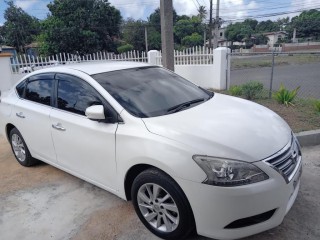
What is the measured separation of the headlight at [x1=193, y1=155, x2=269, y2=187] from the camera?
2.36 m

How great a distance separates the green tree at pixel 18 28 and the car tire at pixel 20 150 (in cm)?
5239

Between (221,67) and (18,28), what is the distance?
5278cm

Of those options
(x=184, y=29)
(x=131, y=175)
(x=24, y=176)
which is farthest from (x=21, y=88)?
(x=184, y=29)

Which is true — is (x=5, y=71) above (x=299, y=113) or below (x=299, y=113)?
above

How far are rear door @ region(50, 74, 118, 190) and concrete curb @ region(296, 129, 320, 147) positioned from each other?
3.36 meters

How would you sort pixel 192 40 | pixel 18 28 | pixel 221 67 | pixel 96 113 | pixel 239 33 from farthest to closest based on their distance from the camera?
pixel 239 33 → pixel 18 28 → pixel 192 40 → pixel 221 67 → pixel 96 113

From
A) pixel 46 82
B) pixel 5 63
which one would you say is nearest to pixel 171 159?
pixel 46 82

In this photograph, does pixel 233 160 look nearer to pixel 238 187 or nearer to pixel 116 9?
pixel 238 187

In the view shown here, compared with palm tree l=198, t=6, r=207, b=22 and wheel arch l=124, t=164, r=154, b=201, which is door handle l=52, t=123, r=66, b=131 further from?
palm tree l=198, t=6, r=207, b=22

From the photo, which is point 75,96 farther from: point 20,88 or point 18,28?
point 18,28

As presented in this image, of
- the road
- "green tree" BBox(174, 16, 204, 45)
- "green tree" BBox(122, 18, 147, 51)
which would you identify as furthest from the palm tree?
the road

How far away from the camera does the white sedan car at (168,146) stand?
2.40m

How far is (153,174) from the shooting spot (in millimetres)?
2682

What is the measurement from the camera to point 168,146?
2.56 m
